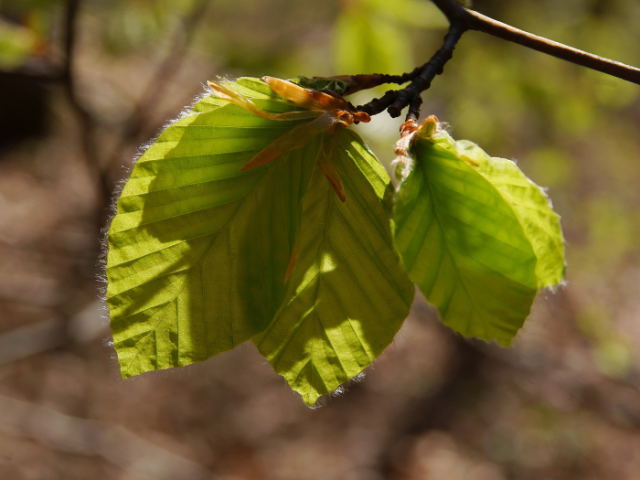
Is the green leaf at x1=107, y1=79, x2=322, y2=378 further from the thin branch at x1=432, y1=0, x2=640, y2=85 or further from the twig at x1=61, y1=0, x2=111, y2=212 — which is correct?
the twig at x1=61, y1=0, x2=111, y2=212

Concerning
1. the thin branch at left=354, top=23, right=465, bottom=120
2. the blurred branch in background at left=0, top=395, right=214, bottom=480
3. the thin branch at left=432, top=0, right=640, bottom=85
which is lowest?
the blurred branch in background at left=0, top=395, right=214, bottom=480

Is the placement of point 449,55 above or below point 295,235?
above

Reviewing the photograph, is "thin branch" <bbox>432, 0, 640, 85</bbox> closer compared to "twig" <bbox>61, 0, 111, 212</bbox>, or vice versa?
"thin branch" <bbox>432, 0, 640, 85</bbox>

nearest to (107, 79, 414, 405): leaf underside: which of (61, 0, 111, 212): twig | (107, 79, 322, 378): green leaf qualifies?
(107, 79, 322, 378): green leaf

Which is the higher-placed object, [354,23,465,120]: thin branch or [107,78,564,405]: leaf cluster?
[354,23,465,120]: thin branch

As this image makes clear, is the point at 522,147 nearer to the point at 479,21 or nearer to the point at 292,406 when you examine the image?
the point at 292,406

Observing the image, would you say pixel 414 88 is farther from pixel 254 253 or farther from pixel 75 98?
pixel 75 98

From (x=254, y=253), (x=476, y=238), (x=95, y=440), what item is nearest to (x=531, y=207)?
(x=476, y=238)
